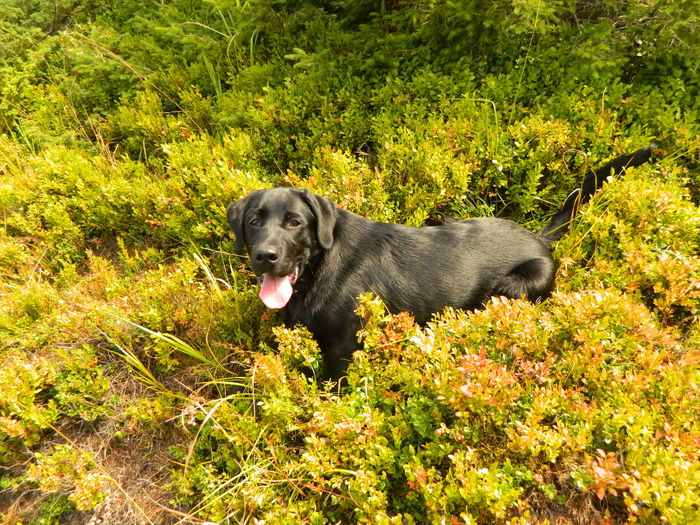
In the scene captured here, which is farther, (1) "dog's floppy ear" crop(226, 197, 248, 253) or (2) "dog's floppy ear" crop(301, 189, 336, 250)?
(1) "dog's floppy ear" crop(226, 197, 248, 253)

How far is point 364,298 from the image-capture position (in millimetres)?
2354

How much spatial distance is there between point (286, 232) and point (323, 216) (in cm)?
30

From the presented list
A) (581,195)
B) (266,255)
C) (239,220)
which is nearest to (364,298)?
(266,255)

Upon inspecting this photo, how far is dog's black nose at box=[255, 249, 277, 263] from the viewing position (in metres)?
2.55

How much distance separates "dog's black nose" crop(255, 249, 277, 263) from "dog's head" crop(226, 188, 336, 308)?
0.09 ft

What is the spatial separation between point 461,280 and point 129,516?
2.64m

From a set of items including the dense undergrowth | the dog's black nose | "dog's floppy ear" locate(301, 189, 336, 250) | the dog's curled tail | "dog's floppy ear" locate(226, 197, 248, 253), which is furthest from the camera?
the dog's curled tail

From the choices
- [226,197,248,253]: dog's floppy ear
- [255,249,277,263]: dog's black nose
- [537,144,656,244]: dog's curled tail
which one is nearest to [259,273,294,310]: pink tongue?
[255,249,277,263]: dog's black nose

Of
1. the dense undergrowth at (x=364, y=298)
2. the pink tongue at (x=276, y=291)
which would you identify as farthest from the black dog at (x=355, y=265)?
the dense undergrowth at (x=364, y=298)

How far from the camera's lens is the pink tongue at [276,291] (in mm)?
2740

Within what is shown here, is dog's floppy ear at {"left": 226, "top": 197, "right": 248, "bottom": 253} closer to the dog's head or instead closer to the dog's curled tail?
the dog's head

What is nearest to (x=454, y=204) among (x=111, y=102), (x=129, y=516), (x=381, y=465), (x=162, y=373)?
(x=381, y=465)

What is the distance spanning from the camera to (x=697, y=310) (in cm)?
255

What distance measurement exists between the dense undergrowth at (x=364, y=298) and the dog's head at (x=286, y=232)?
402 millimetres
